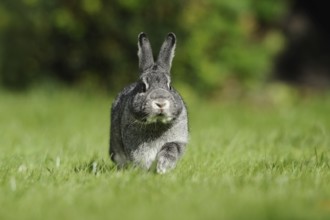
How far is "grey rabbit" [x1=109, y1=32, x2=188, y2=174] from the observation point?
23.2 feet

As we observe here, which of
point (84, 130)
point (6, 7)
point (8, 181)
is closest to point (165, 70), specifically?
point (8, 181)

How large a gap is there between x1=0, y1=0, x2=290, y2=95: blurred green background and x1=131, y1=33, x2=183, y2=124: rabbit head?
7.78 metres

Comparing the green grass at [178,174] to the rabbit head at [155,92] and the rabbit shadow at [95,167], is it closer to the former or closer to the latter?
the rabbit shadow at [95,167]

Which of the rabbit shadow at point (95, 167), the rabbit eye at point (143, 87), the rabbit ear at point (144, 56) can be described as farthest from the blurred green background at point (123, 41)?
the rabbit eye at point (143, 87)

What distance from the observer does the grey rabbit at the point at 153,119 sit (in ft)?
23.2

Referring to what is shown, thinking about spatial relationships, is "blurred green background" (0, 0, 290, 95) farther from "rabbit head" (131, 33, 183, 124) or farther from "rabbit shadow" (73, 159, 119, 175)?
"rabbit head" (131, 33, 183, 124)

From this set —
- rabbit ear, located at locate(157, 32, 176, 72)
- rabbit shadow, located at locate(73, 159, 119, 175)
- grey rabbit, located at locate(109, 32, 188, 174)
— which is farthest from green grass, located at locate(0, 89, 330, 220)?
rabbit ear, located at locate(157, 32, 176, 72)


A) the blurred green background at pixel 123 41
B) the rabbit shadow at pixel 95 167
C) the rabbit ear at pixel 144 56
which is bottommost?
the rabbit shadow at pixel 95 167

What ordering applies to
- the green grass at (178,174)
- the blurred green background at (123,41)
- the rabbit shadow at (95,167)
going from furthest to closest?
the blurred green background at (123,41) < the rabbit shadow at (95,167) < the green grass at (178,174)

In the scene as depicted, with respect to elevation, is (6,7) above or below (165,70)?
above

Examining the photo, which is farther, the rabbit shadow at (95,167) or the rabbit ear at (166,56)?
the rabbit ear at (166,56)

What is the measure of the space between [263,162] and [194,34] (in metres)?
8.29

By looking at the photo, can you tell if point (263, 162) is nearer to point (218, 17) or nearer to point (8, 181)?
point (8, 181)

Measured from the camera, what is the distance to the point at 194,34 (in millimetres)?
15891
